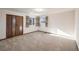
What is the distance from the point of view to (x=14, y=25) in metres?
2.28

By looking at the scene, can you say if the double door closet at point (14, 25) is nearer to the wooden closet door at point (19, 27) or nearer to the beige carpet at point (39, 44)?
the wooden closet door at point (19, 27)

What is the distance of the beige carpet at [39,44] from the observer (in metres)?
2.14

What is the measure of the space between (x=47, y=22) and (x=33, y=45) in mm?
611

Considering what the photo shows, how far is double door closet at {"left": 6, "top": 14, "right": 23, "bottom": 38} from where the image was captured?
87.8 inches

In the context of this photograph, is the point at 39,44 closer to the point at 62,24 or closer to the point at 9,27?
the point at 62,24

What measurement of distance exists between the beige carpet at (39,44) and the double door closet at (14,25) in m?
0.13

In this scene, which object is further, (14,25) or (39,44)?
(14,25)

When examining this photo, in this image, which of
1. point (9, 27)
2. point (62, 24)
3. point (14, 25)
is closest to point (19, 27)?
point (14, 25)

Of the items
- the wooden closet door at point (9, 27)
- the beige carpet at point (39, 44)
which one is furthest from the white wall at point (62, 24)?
the wooden closet door at point (9, 27)

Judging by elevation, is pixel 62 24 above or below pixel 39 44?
above

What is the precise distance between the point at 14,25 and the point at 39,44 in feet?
2.38

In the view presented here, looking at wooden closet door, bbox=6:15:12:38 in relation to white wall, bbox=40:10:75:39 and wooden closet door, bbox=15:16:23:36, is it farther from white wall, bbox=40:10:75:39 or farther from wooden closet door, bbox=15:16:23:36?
white wall, bbox=40:10:75:39
